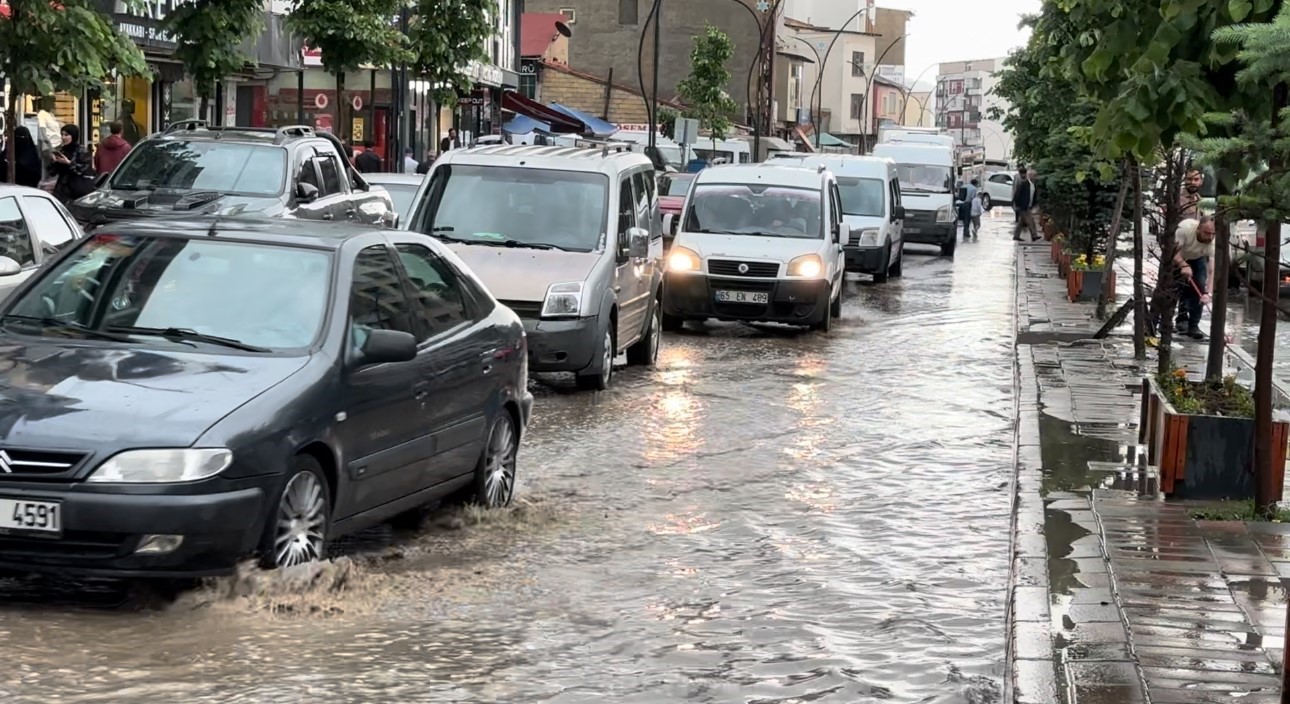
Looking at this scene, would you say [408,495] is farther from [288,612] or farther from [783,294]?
[783,294]

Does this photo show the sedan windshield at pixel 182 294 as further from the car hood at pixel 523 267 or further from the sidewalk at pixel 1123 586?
the car hood at pixel 523 267

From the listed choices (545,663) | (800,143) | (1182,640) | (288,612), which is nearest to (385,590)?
(288,612)

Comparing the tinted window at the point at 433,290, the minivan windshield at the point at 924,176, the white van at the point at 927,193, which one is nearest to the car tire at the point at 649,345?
the tinted window at the point at 433,290

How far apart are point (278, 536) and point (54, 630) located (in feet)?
2.84

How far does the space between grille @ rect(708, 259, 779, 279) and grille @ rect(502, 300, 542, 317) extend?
6.60m

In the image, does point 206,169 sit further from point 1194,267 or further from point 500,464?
point 1194,267

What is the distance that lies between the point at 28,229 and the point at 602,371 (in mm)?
4499

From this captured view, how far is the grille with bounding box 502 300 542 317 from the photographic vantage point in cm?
1471

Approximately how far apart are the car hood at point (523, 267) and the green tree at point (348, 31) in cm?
1413

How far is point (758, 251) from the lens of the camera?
21.4m

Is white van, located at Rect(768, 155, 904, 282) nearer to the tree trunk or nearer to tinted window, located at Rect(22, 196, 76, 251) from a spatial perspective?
the tree trunk

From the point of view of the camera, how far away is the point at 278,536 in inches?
285

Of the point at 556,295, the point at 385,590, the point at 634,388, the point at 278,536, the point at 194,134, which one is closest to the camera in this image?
the point at 278,536

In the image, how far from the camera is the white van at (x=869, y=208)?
3016 cm
